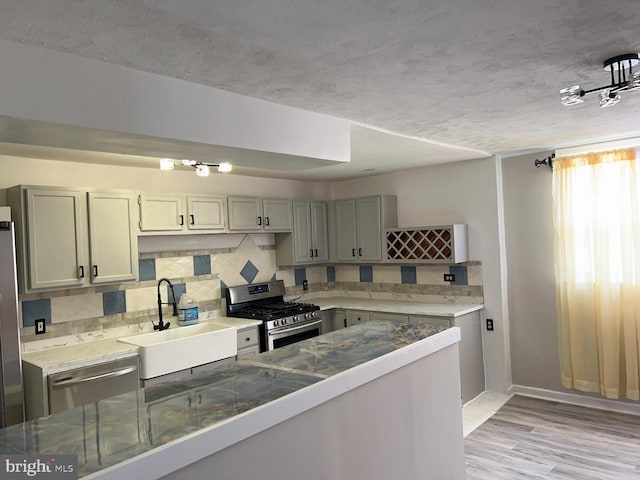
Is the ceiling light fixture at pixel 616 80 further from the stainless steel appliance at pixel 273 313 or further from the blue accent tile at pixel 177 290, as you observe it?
the blue accent tile at pixel 177 290

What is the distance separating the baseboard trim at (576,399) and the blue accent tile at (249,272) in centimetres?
295

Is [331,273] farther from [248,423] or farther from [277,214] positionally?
[248,423]

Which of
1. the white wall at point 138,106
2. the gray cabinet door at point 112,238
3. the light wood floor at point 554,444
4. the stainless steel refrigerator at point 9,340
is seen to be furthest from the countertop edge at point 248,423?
the gray cabinet door at point 112,238

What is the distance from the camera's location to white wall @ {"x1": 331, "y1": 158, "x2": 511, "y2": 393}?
16.3ft

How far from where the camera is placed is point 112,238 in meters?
3.83

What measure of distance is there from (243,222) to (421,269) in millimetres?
2090

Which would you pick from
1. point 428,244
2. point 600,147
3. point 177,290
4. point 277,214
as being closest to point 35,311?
point 177,290

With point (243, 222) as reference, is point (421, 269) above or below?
below

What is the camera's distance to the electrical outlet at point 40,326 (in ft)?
12.1

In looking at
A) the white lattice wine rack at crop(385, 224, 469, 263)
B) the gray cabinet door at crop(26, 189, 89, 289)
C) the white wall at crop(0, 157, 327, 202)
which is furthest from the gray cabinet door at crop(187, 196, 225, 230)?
the white lattice wine rack at crop(385, 224, 469, 263)

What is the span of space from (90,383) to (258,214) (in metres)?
2.34

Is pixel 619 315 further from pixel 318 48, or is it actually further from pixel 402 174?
pixel 318 48

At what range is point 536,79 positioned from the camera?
2.49 metres

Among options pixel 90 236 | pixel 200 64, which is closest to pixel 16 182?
pixel 90 236
